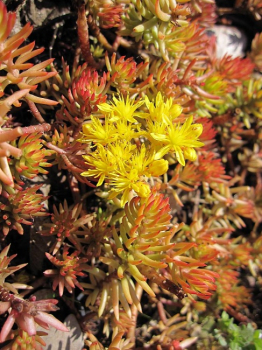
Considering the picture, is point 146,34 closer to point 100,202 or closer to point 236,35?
point 100,202

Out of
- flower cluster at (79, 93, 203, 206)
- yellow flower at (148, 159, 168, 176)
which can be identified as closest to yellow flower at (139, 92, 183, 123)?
flower cluster at (79, 93, 203, 206)

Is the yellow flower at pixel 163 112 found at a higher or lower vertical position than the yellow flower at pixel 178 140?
higher

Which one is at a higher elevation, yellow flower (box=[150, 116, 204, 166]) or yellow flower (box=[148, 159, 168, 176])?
yellow flower (box=[150, 116, 204, 166])

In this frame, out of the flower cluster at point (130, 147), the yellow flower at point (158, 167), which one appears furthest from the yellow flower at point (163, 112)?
the yellow flower at point (158, 167)

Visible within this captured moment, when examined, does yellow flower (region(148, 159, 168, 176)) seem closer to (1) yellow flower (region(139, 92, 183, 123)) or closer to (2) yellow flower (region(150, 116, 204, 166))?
(2) yellow flower (region(150, 116, 204, 166))

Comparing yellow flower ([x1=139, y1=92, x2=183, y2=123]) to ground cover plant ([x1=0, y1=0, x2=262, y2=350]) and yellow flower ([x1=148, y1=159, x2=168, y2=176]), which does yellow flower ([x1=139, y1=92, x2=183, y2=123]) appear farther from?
yellow flower ([x1=148, y1=159, x2=168, y2=176])

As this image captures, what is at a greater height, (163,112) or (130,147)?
(163,112)

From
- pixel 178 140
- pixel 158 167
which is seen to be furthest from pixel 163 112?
pixel 158 167

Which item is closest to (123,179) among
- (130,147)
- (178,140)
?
(130,147)

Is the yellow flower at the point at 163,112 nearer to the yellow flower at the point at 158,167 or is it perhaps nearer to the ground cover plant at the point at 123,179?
the ground cover plant at the point at 123,179

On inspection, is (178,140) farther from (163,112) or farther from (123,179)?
(123,179)
